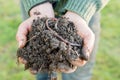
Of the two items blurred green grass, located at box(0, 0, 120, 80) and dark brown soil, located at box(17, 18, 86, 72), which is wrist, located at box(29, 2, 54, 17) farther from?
blurred green grass, located at box(0, 0, 120, 80)

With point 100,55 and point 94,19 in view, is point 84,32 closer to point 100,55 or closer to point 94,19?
point 94,19

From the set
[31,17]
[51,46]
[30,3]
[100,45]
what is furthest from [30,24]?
[100,45]

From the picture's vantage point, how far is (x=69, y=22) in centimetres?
192

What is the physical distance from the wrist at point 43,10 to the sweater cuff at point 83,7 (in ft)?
0.36

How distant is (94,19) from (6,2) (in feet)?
7.18

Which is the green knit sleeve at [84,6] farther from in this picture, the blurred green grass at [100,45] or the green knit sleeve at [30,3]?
the blurred green grass at [100,45]

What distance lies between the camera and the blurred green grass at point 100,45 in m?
3.20

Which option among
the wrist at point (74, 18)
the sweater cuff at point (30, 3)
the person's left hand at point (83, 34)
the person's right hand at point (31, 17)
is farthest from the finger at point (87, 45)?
the sweater cuff at point (30, 3)

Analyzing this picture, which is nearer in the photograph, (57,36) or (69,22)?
(57,36)

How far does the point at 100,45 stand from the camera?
141 inches

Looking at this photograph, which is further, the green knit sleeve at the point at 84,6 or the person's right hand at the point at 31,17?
the green knit sleeve at the point at 84,6

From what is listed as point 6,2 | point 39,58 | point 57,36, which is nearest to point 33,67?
point 39,58

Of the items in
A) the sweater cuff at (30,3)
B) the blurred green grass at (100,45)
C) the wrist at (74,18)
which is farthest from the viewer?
the blurred green grass at (100,45)

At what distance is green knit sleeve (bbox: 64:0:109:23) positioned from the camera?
6.70 feet
